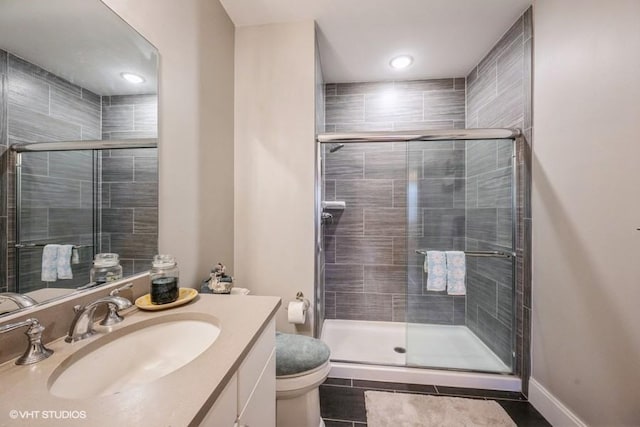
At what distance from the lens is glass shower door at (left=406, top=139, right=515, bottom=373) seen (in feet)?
5.92

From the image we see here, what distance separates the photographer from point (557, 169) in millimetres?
1398

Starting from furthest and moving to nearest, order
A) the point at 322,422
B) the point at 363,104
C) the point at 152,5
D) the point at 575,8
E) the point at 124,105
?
the point at 363,104 < the point at 322,422 < the point at 575,8 < the point at 152,5 < the point at 124,105

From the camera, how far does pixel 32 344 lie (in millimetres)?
613

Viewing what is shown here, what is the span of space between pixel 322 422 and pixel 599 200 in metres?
1.79

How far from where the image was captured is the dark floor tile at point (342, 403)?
147cm

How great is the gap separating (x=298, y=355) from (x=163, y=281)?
74 cm

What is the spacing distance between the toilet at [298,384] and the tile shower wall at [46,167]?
2.97 ft

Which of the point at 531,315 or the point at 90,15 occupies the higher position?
the point at 90,15

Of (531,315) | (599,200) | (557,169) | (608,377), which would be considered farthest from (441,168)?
(608,377)

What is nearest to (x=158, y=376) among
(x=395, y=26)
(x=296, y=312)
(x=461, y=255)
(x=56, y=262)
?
(x=56, y=262)

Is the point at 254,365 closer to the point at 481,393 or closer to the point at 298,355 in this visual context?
the point at 298,355

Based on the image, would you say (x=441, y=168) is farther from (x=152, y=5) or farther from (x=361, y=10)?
(x=152, y=5)

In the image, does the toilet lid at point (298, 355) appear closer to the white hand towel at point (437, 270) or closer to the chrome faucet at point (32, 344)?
the chrome faucet at point (32, 344)

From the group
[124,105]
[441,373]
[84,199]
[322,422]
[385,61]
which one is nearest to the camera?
[84,199]
